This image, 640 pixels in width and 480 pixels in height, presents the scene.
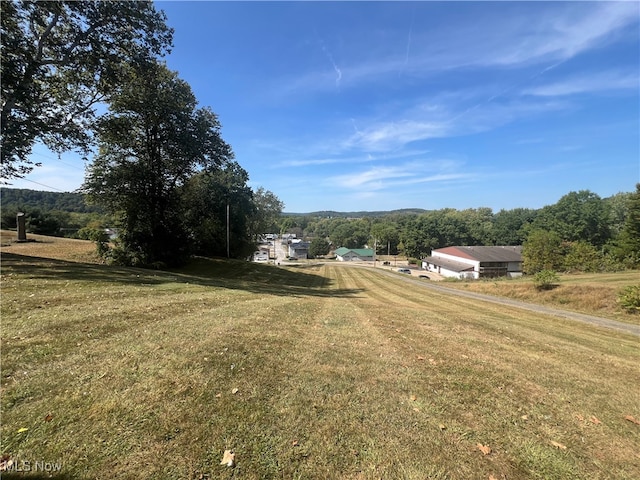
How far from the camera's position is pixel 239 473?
2.53 m

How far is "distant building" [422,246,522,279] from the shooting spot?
58.3 metres

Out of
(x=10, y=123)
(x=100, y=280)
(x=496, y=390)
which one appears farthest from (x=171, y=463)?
(x=10, y=123)

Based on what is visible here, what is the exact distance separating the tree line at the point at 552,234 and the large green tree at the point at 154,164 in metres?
41.6

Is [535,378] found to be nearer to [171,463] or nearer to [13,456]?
[171,463]

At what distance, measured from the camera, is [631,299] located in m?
15.3

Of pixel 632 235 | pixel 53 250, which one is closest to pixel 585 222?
pixel 632 235

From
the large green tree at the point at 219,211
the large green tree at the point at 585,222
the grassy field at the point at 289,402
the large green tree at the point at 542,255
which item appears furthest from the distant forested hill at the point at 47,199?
the large green tree at the point at 585,222

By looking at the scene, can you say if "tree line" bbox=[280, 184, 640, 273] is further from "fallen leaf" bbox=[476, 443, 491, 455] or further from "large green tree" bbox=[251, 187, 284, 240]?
"fallen leaf" bbox=[476, 443, 491, 455]

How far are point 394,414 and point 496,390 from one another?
1880mm

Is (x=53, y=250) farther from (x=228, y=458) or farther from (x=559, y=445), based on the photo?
(x=559, y=445)

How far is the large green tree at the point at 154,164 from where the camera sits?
20.5 m

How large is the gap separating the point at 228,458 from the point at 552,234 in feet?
212

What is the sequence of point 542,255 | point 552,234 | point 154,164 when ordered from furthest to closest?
point 552,234 < point 542,255 < point 154,164

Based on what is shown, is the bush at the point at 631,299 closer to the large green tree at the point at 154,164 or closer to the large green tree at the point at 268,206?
the large green tree at the point at 154,164
